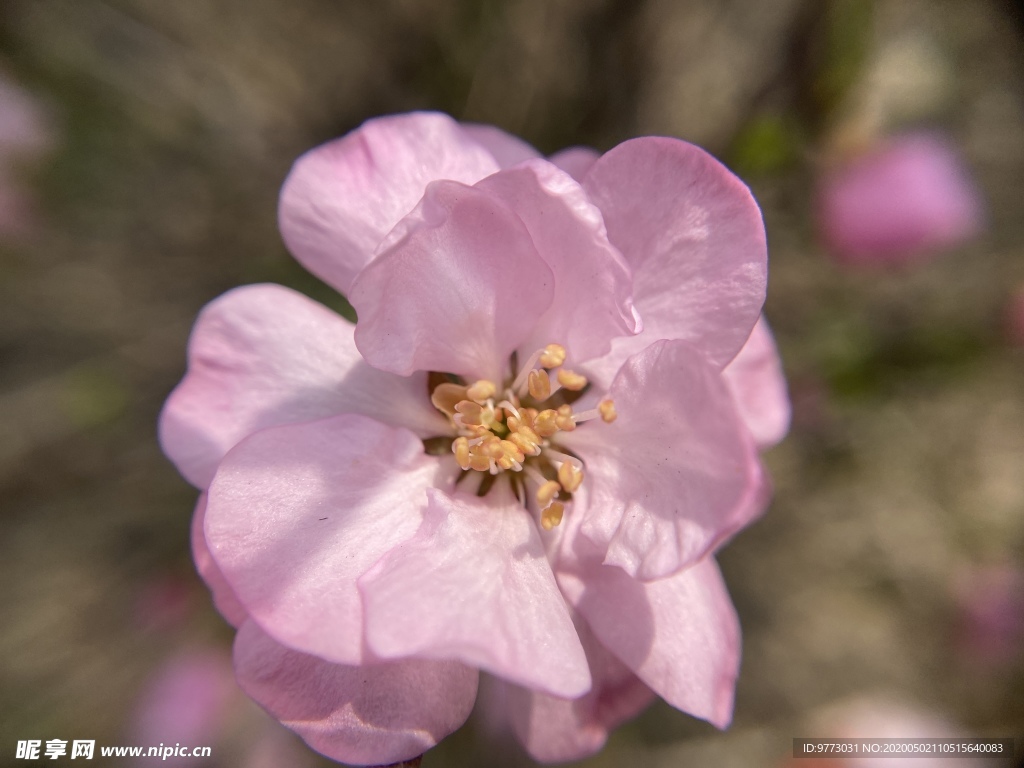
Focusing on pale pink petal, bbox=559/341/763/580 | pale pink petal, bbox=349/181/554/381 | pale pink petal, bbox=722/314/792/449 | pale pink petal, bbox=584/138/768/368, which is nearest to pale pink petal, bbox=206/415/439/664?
pale pink petal, bbox=349/181/554/381

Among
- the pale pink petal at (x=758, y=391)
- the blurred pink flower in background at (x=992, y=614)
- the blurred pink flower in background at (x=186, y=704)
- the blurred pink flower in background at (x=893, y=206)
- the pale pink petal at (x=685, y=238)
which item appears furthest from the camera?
the blurred pink flower in background at (x=992, y=614)

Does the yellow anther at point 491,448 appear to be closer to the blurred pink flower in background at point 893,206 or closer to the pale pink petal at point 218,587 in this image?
the pale pink petal at point 218,587

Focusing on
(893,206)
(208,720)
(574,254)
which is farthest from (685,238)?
(208,720)

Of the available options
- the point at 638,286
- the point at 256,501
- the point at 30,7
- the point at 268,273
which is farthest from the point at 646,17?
the point at 256,501

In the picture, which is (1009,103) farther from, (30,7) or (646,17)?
(30,7)

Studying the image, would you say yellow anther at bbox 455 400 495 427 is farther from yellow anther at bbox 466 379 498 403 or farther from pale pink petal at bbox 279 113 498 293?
pale pink petal at bbox 279 113 498 293

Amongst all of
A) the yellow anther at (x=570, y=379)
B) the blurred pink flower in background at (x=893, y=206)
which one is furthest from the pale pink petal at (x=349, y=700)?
the blurred pink flower in background at (x=893, y=206)
